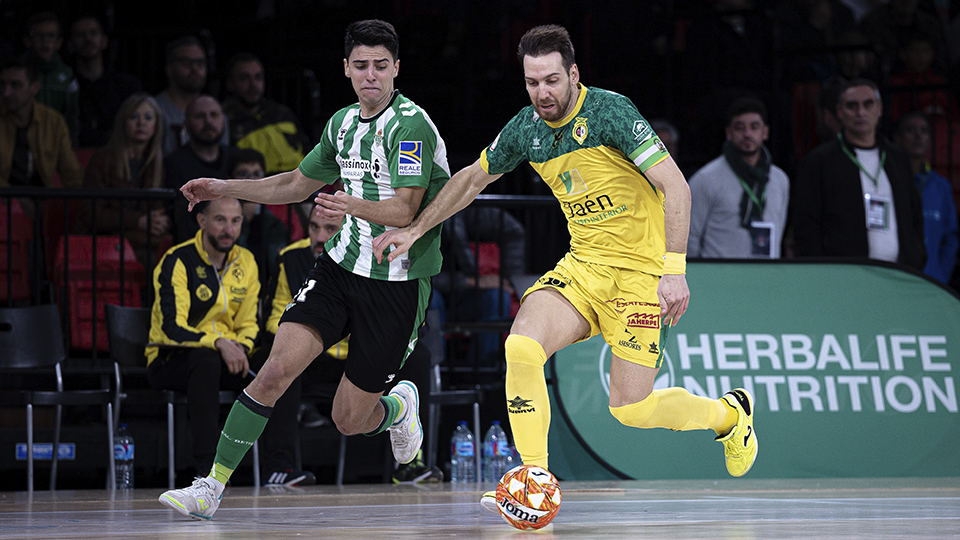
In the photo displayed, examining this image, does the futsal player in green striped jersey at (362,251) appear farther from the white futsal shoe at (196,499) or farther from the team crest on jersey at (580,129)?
the team crest on jersey at (580,129)

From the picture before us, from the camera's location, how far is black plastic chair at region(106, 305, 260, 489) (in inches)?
271

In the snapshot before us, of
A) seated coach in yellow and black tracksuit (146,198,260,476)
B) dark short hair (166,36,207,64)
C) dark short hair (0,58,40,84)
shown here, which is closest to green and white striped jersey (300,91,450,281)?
seated coach in yellow and black tracksuit (146,198,260,476)

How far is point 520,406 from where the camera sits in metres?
4.16

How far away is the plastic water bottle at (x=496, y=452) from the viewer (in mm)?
7445

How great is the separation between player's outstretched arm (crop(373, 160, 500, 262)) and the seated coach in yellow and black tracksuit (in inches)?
90.9

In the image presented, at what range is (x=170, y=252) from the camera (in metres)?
7.20

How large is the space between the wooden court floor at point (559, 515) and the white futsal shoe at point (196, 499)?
0.19 feet

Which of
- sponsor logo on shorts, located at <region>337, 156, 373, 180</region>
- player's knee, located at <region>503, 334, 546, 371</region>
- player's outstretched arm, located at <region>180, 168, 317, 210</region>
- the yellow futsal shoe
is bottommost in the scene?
the yellow futsal shoe

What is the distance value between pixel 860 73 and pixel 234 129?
561 centimetres

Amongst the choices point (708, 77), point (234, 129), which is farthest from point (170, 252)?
point (708, 77)

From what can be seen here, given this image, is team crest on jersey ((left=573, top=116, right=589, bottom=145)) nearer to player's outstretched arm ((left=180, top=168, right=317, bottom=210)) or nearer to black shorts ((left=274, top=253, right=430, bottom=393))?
black shorts ((left=274, top=253, right=430, bottom=393))

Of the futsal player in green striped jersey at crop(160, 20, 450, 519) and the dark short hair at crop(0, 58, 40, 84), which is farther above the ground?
the dark short hair at crop(0, 58, 40, 84)

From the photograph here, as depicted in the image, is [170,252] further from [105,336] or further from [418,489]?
[418,489]

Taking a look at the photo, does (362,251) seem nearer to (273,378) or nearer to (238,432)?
(273,378)
